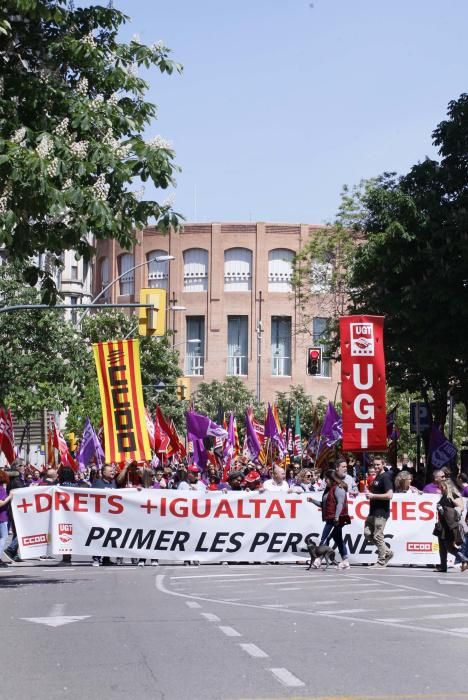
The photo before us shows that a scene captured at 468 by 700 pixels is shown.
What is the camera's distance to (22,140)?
16609mm

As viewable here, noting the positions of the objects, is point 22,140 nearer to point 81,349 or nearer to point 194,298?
point 81,349

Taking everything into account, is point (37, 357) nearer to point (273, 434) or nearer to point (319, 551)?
point (273, 434)

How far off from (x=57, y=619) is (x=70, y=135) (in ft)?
19.9

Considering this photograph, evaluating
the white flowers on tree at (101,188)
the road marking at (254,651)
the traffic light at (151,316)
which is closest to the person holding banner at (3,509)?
the white flowers on tree at (101,188)

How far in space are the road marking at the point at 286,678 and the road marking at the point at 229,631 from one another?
7.54ft

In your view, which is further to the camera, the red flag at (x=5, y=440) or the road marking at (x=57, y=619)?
the red flag at (x=5, y=440)

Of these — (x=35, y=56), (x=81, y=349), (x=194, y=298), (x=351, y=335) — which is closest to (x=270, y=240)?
(x=194, y=298)

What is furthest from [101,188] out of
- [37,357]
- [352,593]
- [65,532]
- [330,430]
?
[330,430]

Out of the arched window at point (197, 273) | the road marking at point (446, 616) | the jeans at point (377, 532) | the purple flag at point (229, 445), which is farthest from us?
the arched window at point (197, 273)

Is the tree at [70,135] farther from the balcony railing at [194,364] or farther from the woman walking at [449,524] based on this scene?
the balcony railing at [194,364]

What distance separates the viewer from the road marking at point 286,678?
9.16m

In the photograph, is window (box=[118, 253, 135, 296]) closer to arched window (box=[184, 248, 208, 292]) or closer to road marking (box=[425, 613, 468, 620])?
arched window (box=[184, 248, 208, 292])

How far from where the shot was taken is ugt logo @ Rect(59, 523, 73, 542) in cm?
2381

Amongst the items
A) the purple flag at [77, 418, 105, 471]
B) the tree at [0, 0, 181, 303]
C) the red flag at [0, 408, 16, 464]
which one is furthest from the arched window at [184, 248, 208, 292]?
the tree at [0, 0, 181, 303]
